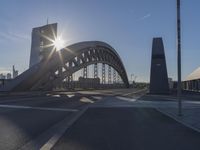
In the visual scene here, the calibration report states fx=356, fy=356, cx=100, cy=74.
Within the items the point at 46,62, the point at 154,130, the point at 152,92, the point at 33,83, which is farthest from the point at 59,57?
the point at 154,130

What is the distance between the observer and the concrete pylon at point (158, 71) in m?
41.2

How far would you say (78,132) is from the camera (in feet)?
35.7

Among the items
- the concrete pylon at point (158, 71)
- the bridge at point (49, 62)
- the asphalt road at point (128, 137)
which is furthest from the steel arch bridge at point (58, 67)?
the asphalt road at point (128, 137)

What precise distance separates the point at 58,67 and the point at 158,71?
26.6 meters

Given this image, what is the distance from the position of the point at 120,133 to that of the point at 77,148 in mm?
2673

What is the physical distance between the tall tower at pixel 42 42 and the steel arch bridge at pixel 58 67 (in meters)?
1.58

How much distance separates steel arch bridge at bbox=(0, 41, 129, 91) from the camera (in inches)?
2084

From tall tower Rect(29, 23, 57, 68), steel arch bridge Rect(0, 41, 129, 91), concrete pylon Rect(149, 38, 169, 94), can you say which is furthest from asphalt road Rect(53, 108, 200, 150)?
tall tower Rect(29, 23, 57, 68)

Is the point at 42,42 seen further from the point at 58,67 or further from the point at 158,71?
the point at 158,71

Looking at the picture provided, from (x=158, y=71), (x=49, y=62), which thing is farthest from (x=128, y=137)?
(x=49, y=62)

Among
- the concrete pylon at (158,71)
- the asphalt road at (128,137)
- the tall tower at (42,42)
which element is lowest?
the asphalt road at (128,137)

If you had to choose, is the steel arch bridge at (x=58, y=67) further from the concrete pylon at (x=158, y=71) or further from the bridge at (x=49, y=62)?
the concrete pylon at (x=158, y=71)

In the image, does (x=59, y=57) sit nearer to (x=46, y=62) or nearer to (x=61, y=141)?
(x=46, y=62)

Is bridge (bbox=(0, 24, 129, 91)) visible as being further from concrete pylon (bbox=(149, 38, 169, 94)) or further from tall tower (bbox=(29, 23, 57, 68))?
concrete pylon (bbox=(149, 38, 169, 94))
